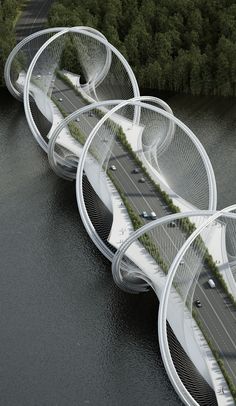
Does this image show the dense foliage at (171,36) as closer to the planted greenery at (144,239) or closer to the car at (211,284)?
the planted greenery at (144,239)

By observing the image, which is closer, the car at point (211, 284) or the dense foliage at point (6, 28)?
the car at point (211, 284)

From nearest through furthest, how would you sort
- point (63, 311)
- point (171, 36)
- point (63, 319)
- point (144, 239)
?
point (63, 319), point (63, 311), point (144, 239), point (171, 36)

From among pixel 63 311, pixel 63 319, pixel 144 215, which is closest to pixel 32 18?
pixel 144 215

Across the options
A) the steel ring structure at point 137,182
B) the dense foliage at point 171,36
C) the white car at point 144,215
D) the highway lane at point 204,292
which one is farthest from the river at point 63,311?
the dense foliage at point 171,36

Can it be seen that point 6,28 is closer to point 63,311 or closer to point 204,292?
point 63,311

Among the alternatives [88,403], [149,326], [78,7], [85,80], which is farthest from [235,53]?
[88,403]

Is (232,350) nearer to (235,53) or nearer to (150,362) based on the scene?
(150,362)

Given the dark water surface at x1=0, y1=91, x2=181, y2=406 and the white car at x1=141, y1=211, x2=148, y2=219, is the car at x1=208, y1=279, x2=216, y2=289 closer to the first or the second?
the dark water surface at x1=0, y1=91, x2=181, y2=406
